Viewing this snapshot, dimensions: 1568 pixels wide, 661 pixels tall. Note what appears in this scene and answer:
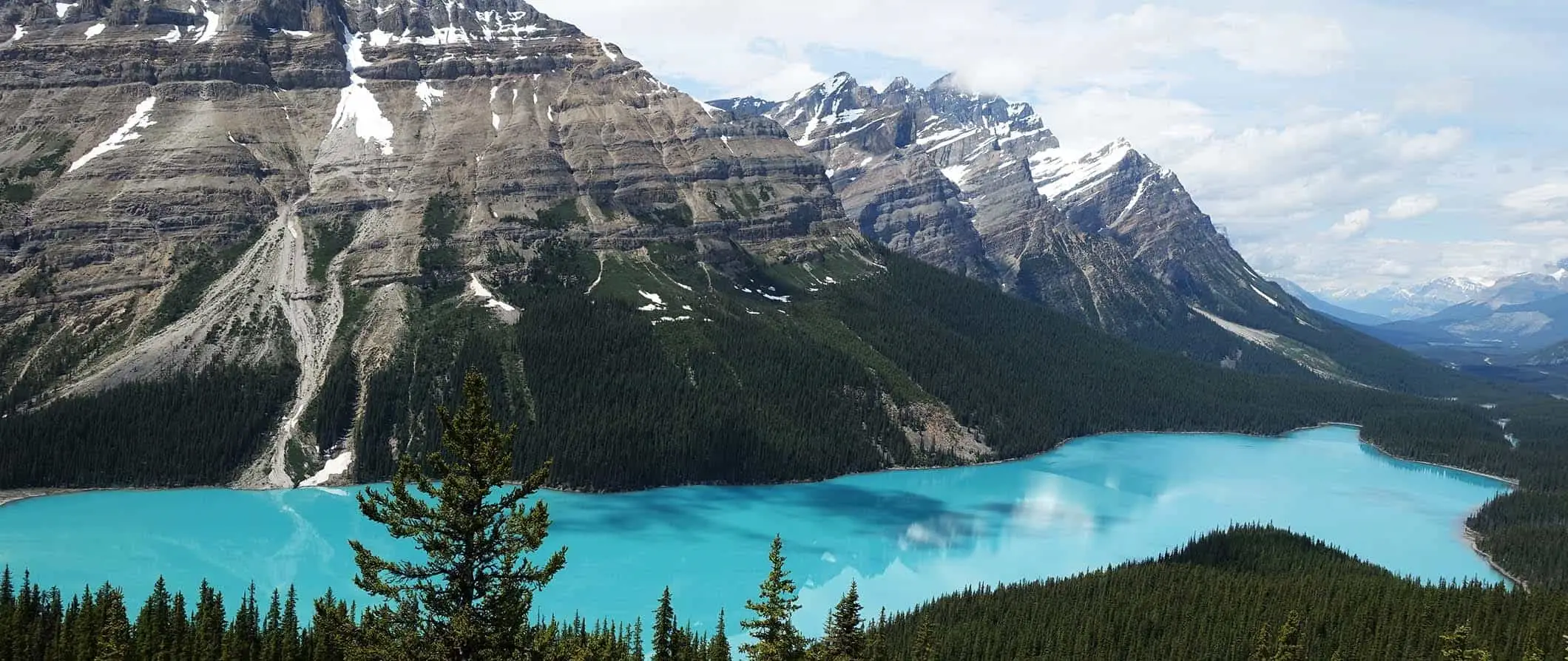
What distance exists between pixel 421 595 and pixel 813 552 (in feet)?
320

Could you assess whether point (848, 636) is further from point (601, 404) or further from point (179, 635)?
point (601, 404)

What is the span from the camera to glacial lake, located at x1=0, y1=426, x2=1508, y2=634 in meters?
101

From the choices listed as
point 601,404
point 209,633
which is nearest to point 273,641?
point 209,633

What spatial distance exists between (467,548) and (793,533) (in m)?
105

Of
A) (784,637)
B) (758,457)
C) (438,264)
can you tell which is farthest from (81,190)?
(784,637)

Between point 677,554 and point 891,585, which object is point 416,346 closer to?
point 677,554

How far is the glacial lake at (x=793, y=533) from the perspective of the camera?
101m

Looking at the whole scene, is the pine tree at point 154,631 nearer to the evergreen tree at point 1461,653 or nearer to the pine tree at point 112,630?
the pine tree at point 112,630

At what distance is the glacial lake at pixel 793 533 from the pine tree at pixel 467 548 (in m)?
71.3

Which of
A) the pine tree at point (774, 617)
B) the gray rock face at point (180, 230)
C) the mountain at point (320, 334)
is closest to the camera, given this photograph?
the pine tree at point (774, 617)

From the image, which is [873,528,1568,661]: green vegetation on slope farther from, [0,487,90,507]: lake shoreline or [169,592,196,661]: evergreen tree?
[0,487,90,507]: lake shoreline

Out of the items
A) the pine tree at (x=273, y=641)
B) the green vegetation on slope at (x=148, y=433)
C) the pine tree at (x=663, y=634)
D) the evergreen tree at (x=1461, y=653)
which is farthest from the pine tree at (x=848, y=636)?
the green vegetation on slope at (x=148, y=433)

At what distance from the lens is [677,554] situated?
115m

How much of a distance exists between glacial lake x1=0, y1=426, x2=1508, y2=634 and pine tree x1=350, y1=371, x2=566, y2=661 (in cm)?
7131
